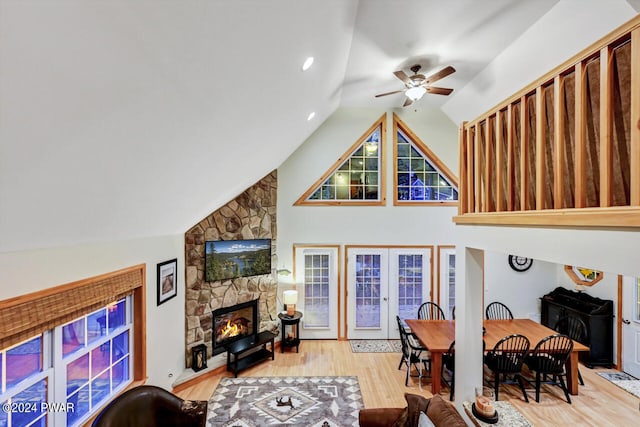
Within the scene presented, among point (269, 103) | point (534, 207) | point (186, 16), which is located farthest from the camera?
point (269, 103)

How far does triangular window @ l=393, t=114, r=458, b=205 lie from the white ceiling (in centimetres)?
245

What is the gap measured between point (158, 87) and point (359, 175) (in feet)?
16.4

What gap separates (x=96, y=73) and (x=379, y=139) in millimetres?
5558

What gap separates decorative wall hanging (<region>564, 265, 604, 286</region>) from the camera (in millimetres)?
5172

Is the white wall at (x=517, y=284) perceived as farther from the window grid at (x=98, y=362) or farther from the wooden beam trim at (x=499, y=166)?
the window grid at (x=98, y=362)

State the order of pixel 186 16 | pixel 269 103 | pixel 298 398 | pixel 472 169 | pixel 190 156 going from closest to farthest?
pixel 186 16, pixel 190 156, pixel 269 103, pixel 472 169, pixel 298 398

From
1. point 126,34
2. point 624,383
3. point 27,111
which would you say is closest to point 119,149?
point 27,111

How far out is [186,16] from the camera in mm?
1269

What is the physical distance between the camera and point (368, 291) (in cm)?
610

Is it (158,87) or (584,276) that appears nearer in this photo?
(158,87)

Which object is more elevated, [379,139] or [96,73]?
[379,139]

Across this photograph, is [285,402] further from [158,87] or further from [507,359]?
[158,87]

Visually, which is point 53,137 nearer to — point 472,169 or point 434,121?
point 472,169

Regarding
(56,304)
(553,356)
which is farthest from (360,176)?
(56,304)
